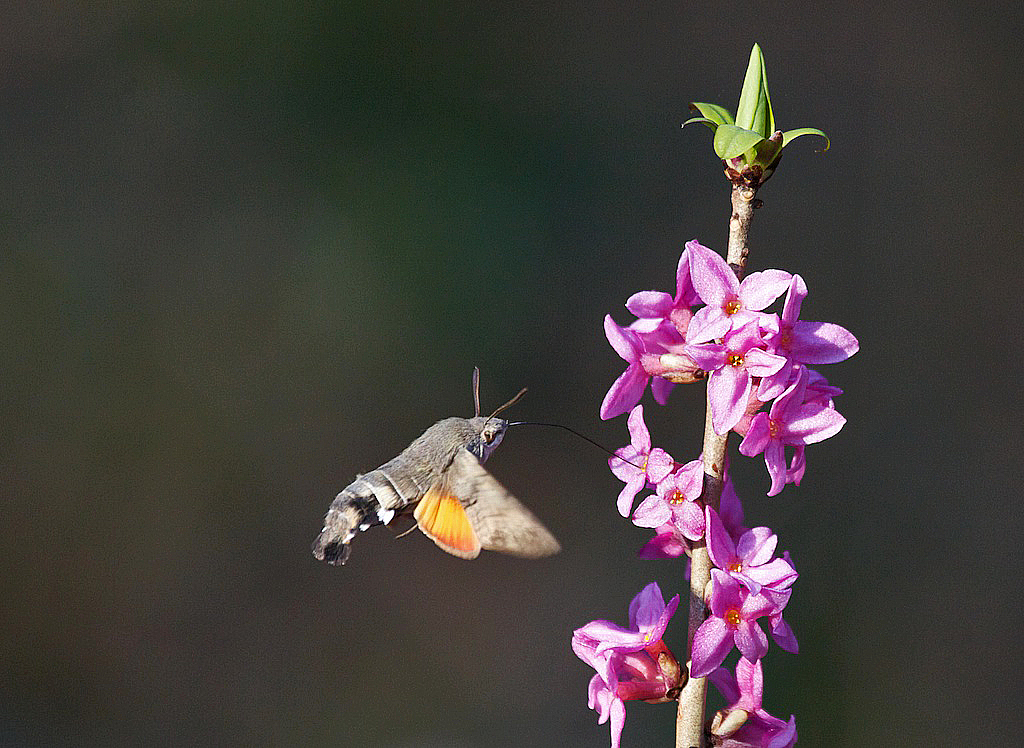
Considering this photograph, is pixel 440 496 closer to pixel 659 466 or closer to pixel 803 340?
pixel 659 466

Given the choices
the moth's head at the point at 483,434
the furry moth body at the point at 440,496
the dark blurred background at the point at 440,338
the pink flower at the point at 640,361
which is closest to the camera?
the pink flower at the point at 640,361

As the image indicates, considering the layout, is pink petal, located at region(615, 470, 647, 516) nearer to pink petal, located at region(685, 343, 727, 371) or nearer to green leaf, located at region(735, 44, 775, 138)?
pink petal, located at region(685, 343, 727, 371)

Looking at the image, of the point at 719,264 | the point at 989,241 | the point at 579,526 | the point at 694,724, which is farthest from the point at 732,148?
the point at 989,241

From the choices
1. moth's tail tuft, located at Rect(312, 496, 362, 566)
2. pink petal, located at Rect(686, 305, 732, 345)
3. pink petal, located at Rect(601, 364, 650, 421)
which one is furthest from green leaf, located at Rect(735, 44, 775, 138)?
moth's tail tuft, located at Rect(312, 496, 362, 566)

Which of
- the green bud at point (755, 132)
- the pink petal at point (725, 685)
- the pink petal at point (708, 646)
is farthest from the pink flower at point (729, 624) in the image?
the green bud at point (755, 132)

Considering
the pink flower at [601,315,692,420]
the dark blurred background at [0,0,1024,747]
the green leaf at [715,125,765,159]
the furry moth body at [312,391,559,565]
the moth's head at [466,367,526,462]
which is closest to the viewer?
the green leaf at [715,125,765,159]

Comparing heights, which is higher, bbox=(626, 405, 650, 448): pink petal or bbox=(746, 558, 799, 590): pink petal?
bbox=(626, 405, 650, 448): pink petal

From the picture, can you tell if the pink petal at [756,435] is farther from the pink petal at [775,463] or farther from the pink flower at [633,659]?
the pink flower at [633,659]

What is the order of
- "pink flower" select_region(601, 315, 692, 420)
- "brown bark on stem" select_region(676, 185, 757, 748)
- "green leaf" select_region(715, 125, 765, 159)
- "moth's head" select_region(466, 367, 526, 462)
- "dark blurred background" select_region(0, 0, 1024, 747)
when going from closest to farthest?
"green leaf" select_region(715, 125, 765, 159), "brown bark on stem" select_region(676, 185, 757, 748), "pink flower" select_region(601, 315, 692, 420), "moth's head" select_region(466, 367, 526, 462), "dark blurred background" select_region(0, 0, 1024, 747)
